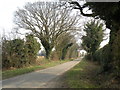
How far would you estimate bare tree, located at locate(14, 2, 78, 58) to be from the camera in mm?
37625

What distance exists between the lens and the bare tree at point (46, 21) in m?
37.6

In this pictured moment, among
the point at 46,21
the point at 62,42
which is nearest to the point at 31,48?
the point at 46,21

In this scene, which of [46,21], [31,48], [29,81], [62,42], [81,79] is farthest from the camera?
[62,42]

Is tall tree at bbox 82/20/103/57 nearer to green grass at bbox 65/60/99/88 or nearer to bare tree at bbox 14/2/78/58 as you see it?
bare tree at bbox 14/2/78/58

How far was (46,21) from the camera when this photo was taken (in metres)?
38.8

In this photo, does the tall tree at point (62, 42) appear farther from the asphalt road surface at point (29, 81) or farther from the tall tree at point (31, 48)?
the asphalt road surface at point (29, 81)

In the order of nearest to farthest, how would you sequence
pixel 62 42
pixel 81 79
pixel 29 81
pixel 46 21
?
pixel 29 81, pixel 81 79, pixel 46 21, pixel 62 42

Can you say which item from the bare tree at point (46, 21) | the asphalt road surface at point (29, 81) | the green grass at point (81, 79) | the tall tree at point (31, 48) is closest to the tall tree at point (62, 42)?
the bare tree at point (46, 21)

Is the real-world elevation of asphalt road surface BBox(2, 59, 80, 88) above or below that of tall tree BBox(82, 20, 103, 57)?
below

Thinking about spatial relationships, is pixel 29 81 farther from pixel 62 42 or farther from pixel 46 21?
pixel 62 42

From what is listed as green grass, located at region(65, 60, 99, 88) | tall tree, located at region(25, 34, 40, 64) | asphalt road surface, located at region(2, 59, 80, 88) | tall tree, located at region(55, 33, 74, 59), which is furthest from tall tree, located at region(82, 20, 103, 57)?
asphalt road surface, located at region(2, 59, 80, 88)

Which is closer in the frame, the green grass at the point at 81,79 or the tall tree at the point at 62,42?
the green grass at the point at 81,79

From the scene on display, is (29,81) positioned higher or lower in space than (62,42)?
lower

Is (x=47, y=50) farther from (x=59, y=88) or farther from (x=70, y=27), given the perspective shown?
(x=59, y=88)
